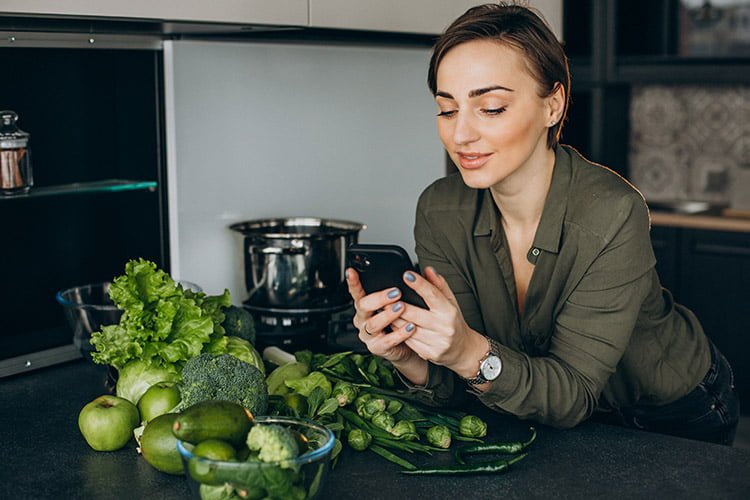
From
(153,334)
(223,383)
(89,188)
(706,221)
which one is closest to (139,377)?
(153,334)

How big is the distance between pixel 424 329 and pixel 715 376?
76cm

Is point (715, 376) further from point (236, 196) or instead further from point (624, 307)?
point (236, 196)

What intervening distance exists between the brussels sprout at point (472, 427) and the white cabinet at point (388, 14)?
82 centimetres

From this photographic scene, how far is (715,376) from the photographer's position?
193 cm

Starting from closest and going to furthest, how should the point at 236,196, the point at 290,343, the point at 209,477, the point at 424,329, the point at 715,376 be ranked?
1. the point at 209,477
2. the point at 424,329
3. the point at 715,376
4. the point at 290,343
5. the point at 236,196

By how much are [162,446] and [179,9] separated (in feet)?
2.38

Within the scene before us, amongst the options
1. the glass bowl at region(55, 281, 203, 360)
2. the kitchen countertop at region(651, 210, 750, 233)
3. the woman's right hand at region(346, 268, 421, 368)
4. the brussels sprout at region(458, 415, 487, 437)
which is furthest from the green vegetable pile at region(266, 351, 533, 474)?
the kitchen countertop at region(651, 210, 750, 233)

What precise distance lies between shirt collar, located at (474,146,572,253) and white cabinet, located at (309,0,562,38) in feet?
1.60

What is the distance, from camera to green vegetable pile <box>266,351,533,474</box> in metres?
Result: 1.50

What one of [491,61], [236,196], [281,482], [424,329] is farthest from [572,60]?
[281,482]

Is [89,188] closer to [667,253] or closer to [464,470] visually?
[464,470]

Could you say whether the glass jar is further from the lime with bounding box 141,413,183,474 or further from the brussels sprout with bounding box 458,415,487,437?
the brussels sprout with bounding box 458,415,487,437

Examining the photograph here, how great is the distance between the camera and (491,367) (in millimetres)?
1535

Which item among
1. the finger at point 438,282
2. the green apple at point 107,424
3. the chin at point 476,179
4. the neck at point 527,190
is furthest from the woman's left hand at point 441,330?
the green apple at point 107,424
